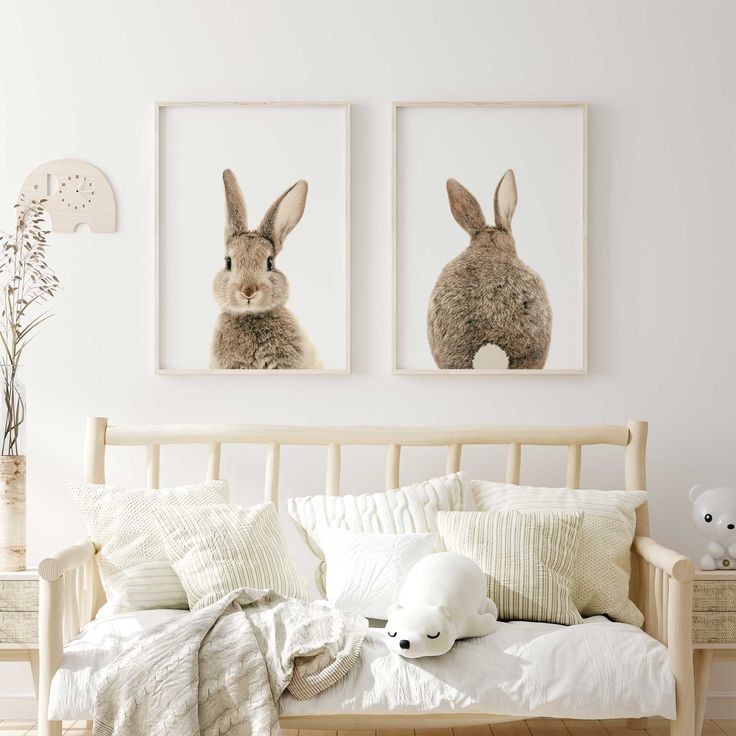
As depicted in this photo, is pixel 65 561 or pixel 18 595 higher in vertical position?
pixel 65 561

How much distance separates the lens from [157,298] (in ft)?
9.13

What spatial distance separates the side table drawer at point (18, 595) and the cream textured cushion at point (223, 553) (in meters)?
0.41

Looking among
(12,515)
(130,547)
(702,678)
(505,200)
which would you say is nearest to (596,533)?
(702,678)

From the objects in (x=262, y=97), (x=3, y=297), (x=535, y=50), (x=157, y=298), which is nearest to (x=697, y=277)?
(x=535, y=50)

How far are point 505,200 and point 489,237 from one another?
13 cm

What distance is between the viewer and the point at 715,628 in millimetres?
2369

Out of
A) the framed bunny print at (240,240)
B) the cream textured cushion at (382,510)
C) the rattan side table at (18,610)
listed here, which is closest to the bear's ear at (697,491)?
the cream textured cushion at (382,510)

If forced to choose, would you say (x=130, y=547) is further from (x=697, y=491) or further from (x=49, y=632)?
(x=697, y=491)

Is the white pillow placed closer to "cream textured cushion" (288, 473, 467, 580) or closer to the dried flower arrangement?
"cream textured cushion" (288, 473, 467, 580)

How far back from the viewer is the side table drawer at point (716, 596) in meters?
2.37

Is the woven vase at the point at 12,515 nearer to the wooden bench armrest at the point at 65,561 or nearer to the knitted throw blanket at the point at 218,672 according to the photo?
the wooden bench armrest at the point at 65,561

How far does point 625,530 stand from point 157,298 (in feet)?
5.12

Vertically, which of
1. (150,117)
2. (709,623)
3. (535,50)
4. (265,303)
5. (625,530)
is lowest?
(709,623)

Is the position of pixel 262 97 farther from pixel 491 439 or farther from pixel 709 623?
pixel 709 623
